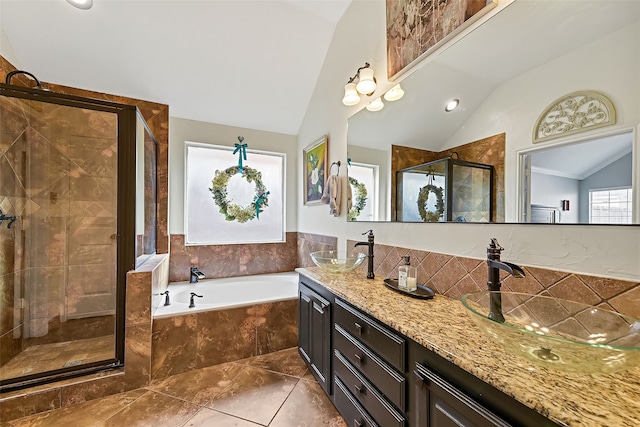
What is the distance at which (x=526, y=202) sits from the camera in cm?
110

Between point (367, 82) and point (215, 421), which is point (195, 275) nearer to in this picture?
point (215, 421)

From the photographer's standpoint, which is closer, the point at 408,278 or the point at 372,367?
the point at 372,367

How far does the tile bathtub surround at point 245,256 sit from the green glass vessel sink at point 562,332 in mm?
1758

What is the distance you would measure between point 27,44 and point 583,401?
381 centimetres

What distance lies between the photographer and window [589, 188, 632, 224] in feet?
2.75

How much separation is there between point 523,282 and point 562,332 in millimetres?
217

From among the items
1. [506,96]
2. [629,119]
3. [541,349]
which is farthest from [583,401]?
[506,96]

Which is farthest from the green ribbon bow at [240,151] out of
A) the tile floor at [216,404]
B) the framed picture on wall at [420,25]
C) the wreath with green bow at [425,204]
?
the wreath with green bow at [425,204]

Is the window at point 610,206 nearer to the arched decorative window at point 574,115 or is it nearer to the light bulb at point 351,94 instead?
the arched decorative window at point 574,115

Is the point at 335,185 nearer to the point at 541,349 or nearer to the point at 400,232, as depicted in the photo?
the point at 400,232

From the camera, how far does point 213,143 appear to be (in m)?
3.15

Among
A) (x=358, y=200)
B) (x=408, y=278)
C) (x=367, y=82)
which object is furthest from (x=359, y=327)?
(x=367, y=82)

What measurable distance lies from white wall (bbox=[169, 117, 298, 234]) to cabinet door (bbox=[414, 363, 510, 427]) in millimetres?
2780

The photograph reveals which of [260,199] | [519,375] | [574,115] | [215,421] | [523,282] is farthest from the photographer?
[260,199]
